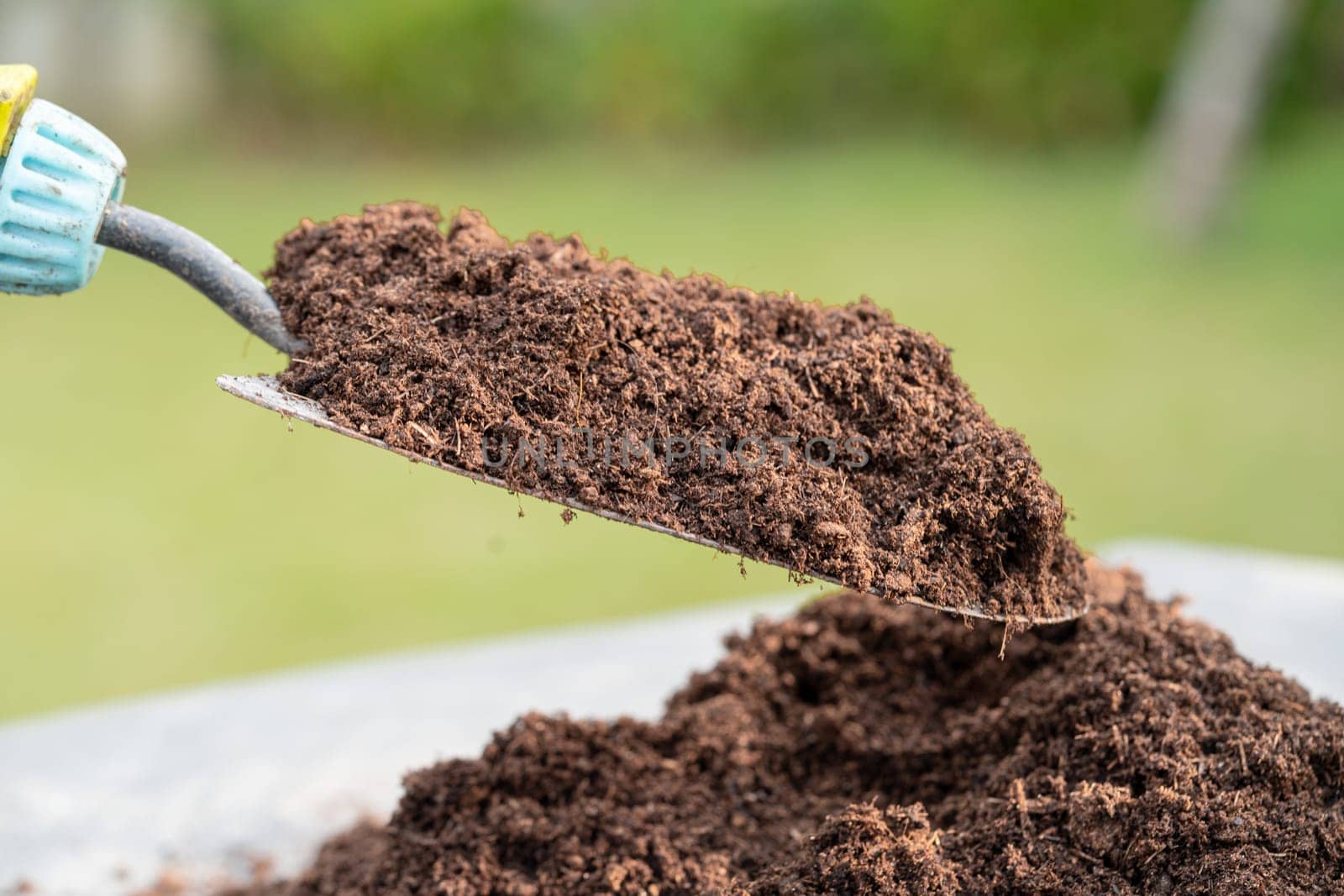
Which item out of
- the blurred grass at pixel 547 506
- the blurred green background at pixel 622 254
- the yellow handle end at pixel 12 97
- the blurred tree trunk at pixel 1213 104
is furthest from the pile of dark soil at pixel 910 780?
the blurred tree trunk at pixel 1213 104

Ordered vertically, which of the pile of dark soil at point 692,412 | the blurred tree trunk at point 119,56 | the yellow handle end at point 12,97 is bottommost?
the pile of dark soil at point 692,412

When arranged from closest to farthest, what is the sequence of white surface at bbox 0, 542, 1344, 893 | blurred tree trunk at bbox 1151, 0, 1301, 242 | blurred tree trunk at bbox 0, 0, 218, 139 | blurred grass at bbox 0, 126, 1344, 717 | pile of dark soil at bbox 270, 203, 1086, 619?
pile of dark soil at bbox 270, 203, 1086, 619 → white surface at bbox 0, 542, 1344, 893 → blurred grass at bbox 0, 126, 1344, 717 → blurred tree trunk at bbox 1151, 0, 1301, 242 → blurred tree trunk at bbox 0, 0, 218, 139

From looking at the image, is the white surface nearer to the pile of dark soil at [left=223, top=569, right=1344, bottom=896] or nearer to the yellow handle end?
the pile of dark soil at [left=223, top=569, right=1344, bottom=896]

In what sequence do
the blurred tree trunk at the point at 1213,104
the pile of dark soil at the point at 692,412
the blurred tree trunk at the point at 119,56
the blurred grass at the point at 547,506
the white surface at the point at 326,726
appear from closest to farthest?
the pile of dark soil at the point at 692,412 → the white surface at the point at 326,726 → the blurred grass at the point at 547,506 → the blurred tree trunk at the point at 1213,104 → the blurred tree trunk at the point at 119,56

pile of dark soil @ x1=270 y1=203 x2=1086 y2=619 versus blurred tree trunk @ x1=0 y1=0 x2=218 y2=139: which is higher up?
blurred tree trunk @ x1=0 y1=0 x2=218 y2=139

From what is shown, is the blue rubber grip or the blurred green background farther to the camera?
the blurred green background

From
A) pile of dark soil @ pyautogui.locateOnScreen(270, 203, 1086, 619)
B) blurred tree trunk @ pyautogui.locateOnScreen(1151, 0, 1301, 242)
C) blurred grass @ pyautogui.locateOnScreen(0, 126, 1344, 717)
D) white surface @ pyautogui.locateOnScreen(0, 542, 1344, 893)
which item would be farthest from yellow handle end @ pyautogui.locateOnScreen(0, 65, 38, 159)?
blurred tree trunk @ pyautogui.locateOnScreen(1151, 0, 1301, 242)

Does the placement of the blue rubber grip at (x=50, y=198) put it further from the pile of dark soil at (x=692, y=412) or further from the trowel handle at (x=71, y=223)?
the pile of dark soil at (x=692, y=412)
